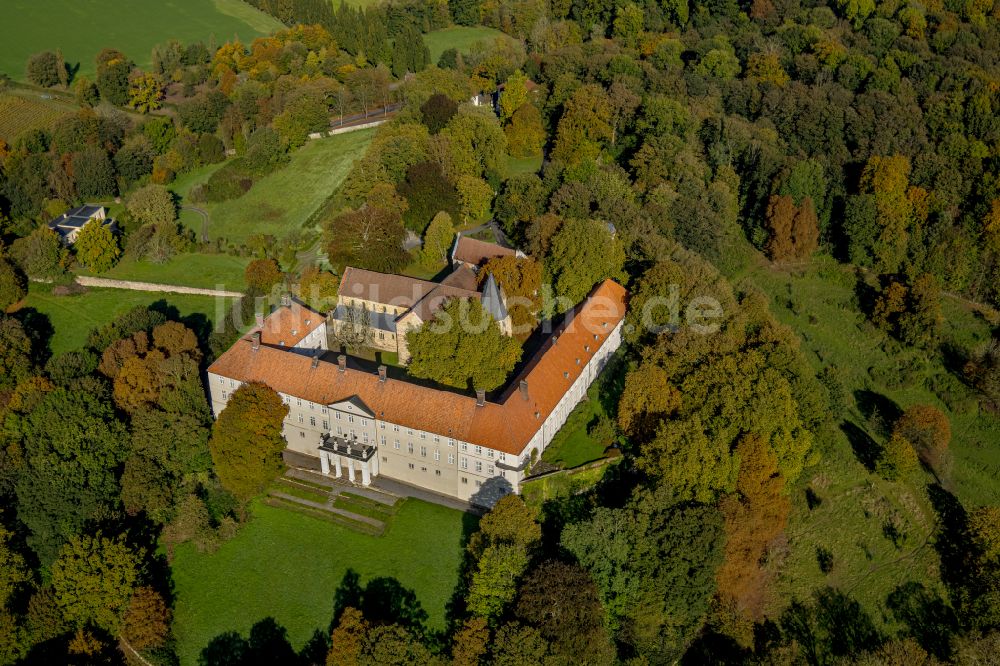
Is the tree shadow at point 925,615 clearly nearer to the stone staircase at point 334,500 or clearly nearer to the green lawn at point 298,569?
the green lawn at point 298,569

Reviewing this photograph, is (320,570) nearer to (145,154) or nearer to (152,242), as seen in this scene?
(152,242)

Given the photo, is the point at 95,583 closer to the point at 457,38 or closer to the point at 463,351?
the point at 463,351

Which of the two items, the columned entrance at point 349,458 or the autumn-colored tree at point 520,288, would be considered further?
the autumn-colored tree at point 520,288

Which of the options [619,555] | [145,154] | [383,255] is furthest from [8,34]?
[619,555]

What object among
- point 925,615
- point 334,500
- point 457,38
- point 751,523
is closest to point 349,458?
point 334,500

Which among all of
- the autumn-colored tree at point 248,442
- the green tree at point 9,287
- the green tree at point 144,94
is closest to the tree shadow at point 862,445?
the autumn-colored tree at point 248,442

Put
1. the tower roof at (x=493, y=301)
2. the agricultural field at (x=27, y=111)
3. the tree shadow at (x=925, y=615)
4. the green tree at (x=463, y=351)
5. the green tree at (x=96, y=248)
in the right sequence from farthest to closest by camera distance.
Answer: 1. the agricultural field at (x=27, y=111)
2. the green tree at (x=96, y=248)
3. the tower roof at (x=493, y=301)
4. the green tree at (x=463, y=351)
5. the tree shadow at (x=925, y=615)
